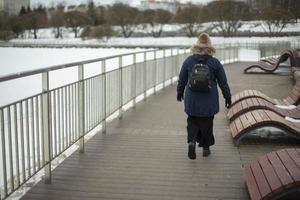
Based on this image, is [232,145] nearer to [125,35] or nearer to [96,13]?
[125,35]

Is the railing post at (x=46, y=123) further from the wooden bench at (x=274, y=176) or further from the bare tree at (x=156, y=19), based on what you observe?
the bare tree at (x=156, y=19)

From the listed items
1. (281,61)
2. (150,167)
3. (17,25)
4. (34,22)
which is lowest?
(150,167)

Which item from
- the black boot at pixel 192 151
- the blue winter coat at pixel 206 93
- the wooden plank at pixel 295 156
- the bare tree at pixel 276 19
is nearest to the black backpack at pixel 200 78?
the blue winter coat at pixel 206 93

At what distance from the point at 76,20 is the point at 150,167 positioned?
115989 millimetres

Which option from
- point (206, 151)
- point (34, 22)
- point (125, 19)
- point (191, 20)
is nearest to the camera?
point (206, 151)

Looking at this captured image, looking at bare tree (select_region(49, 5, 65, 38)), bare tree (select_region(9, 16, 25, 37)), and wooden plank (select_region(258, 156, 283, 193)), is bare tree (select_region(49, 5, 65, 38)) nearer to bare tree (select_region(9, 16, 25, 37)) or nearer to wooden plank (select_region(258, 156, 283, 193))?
bare tree (select_region(9, 16, 25, 37))

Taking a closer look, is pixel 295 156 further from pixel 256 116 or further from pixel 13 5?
pixel 13 5

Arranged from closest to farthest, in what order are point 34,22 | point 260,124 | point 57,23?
point 260,124, point 57,23, point 34,22

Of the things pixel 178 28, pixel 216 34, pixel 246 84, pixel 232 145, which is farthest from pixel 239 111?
pixel 178 28

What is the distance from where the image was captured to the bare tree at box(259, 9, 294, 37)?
58562 mm

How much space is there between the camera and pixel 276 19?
219 ft

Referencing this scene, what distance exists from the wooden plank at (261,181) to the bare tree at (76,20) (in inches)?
4548

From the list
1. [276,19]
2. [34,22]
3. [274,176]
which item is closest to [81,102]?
[274,176]

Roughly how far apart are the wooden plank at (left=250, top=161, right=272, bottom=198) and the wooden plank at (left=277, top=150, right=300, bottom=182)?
255mm
